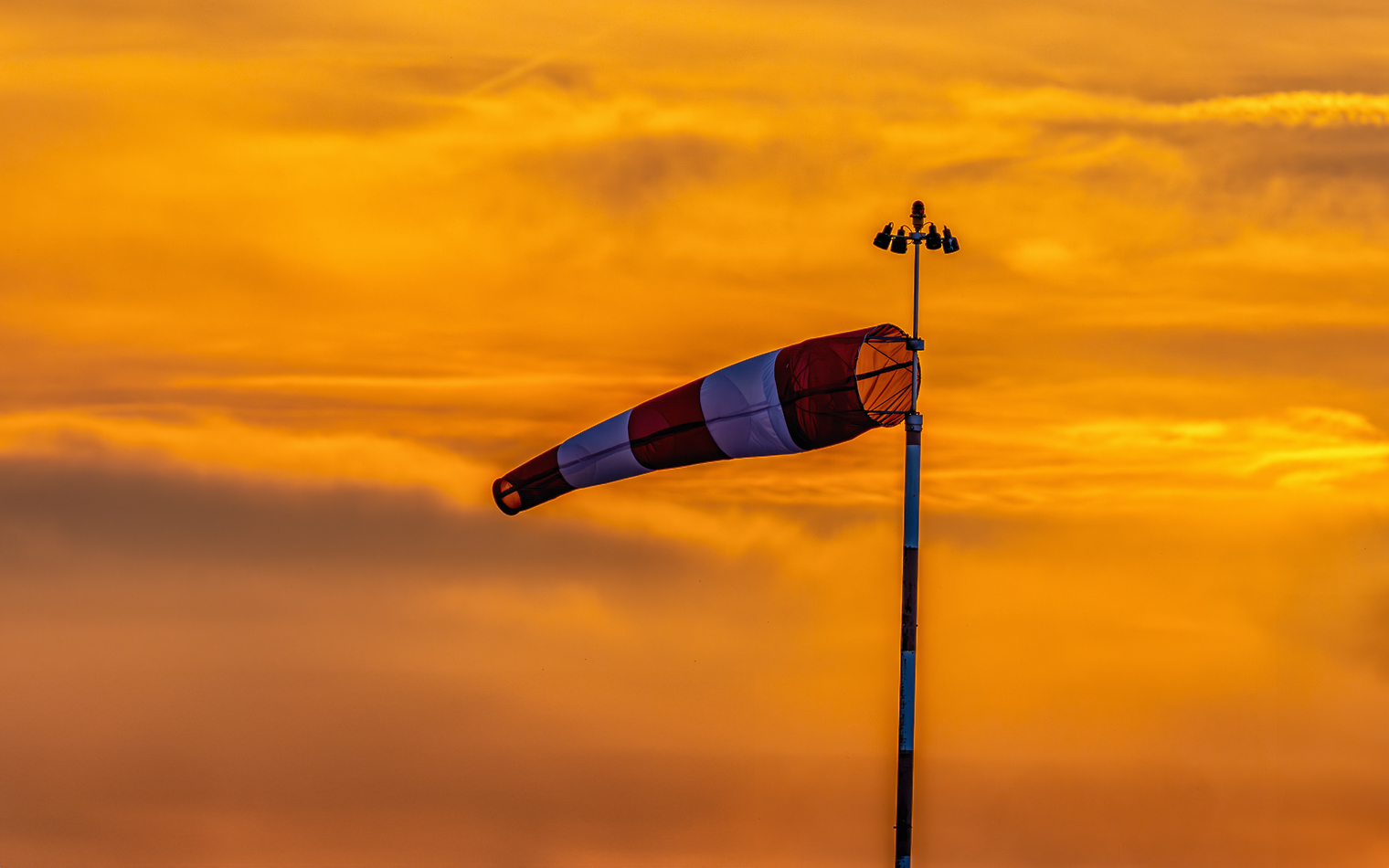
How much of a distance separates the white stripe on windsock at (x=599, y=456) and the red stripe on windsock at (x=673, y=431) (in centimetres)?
33

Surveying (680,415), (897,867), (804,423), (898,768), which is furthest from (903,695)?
(680,415)

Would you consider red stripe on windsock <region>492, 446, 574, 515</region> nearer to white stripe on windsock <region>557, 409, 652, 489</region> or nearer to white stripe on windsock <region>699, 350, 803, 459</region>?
white stripe on windsock <region>557, 409, 652, 489</region>

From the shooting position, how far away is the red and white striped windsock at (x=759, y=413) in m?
33.3

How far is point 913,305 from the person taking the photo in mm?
31688

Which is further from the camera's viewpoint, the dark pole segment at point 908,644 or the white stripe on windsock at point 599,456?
the white stripe on windsock at point 599,456

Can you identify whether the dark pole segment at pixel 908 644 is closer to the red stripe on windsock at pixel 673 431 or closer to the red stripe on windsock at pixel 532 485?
the red stripe on windsock at pixel 673 431

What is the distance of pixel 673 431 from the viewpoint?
37.2 m

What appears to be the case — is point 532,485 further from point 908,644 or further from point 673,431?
point 908,644

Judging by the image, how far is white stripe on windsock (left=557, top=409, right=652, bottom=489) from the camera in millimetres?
38688

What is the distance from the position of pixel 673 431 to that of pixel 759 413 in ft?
9.42

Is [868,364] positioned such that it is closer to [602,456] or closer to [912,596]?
[912,596]

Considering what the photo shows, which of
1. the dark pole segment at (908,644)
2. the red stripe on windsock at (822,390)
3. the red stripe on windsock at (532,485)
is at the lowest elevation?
the dark pole segment at (908,644)

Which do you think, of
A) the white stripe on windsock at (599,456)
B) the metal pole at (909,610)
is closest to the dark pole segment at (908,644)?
the metal pole at (909,610)

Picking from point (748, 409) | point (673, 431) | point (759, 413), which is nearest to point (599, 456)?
point (673, 431)
